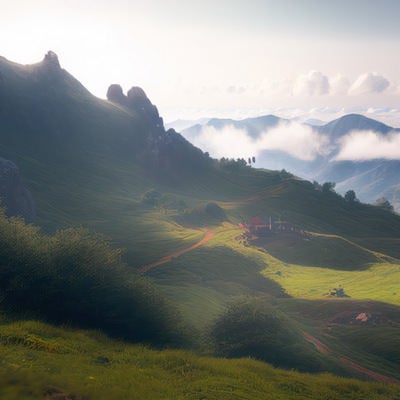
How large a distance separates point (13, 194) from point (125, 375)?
12930 centimetres

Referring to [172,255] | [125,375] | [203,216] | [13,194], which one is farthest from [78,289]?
[203,216]

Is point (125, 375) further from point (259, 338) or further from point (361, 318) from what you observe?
point (361, 318)

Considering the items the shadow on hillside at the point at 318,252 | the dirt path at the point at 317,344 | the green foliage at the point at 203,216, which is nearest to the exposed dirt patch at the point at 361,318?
the dirt path at the point at 317,344

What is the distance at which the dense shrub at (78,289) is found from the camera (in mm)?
39000

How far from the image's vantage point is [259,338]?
4931 cm

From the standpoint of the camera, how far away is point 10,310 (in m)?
36.7

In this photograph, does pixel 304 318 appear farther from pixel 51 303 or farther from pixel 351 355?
pixel 51 303

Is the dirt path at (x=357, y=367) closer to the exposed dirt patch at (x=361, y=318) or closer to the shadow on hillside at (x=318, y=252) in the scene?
the exposed dirt patch at (x=361, y=318)

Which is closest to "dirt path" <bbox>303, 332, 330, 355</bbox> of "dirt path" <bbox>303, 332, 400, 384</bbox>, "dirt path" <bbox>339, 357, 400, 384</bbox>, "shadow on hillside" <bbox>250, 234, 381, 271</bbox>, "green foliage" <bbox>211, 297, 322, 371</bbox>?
"dirt path" <bbox>303, 332, 400, 384</bbox>

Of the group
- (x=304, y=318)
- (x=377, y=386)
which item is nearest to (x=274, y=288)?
(x=304, y=318)

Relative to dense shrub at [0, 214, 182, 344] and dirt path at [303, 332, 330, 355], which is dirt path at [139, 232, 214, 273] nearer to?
dirt path at [303, 332, 330, 355]

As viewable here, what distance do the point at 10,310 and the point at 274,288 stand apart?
9160 cm

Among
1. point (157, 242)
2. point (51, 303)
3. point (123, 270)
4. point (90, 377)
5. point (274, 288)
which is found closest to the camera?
point (90, 377)

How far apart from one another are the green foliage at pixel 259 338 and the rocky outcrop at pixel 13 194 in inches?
4406
